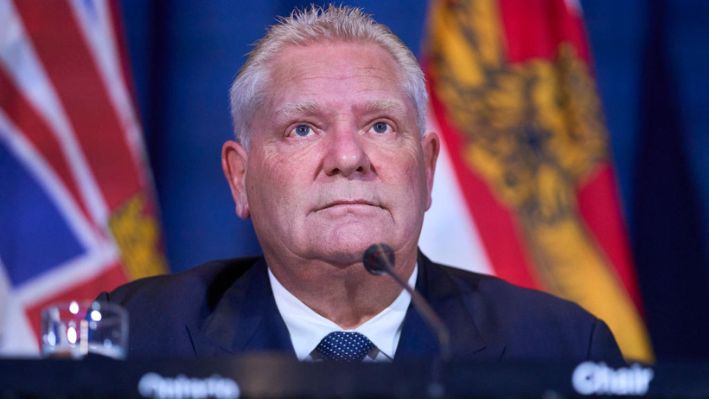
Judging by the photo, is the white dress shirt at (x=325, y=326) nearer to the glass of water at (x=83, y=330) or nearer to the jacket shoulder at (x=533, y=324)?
the jacket shoulder at (x=533, y=324)

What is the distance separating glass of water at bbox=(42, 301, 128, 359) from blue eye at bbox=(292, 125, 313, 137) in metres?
0.69

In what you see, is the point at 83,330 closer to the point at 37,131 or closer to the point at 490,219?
the point at 37,131

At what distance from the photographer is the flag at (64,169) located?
9.72 ft

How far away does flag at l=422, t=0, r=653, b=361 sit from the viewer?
3.03 m

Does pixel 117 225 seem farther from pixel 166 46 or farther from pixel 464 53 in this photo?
pixel 464 53

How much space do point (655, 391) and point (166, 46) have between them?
2.16m

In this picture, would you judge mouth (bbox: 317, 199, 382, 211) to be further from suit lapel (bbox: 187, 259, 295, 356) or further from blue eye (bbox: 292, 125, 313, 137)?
suit lapel (bbox: 187, 259, 295, 356)

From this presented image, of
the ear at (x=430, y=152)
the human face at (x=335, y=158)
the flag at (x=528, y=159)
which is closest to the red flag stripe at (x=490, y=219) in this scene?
the flag at (x=528, y=159)

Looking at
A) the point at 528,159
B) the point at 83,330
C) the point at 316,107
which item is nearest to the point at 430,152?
the point at 316,107

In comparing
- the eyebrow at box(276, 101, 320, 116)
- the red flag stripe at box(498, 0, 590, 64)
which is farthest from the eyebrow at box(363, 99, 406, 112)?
the red flag stripe at box(498, 0, 590, 64)

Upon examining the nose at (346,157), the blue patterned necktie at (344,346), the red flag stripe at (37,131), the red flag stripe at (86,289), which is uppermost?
the red flag stripe at (37,131)

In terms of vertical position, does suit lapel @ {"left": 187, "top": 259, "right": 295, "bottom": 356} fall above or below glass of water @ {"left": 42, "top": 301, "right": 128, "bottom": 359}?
above

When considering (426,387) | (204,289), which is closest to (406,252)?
(204,289)

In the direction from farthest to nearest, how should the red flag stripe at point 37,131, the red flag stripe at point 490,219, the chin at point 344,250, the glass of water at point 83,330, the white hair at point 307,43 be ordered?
1. the red flag stripe at point 490,219
2. the red flag stripe at point 37,131
3. the white hair at point 307,43
4. the chin at point 344,250
5. the glass of water at point 83,330
